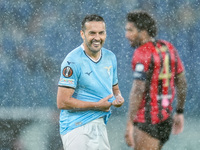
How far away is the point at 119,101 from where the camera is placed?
9.16 ft

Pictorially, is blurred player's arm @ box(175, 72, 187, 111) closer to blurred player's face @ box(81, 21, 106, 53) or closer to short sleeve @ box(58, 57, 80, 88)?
blurred player's face @ box(81, 21, 106, 53)

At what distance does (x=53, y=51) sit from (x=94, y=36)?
17.6 feet

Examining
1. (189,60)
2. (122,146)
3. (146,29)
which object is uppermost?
(146,29)

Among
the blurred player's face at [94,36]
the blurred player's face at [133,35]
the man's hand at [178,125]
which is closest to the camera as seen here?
the blurred player's face at [94,36]

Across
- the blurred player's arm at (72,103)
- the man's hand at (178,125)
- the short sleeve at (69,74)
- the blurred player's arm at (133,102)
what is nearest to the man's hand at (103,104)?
the blurred player's arm at (72,103)

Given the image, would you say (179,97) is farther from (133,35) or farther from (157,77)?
(133,35)

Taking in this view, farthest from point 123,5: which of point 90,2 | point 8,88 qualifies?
point 8,88

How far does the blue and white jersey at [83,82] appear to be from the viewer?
2.79 metres

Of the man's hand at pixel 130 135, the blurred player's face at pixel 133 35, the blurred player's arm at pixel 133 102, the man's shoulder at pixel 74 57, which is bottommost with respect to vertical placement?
the man's hand at pixel 130 135

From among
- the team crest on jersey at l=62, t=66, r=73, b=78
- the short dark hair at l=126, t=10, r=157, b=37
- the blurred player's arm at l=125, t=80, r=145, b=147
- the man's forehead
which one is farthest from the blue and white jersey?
the short dark hair at l=126, t=10, r=157, b=37

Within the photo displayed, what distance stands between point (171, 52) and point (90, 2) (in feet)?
19.4

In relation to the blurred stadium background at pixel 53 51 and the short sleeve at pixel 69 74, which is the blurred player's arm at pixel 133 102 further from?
the blurred stadium background at pixel 53 51

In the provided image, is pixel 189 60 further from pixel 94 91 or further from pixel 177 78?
pixel 94 91

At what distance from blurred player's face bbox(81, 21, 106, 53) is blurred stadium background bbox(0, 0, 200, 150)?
4966 mm
